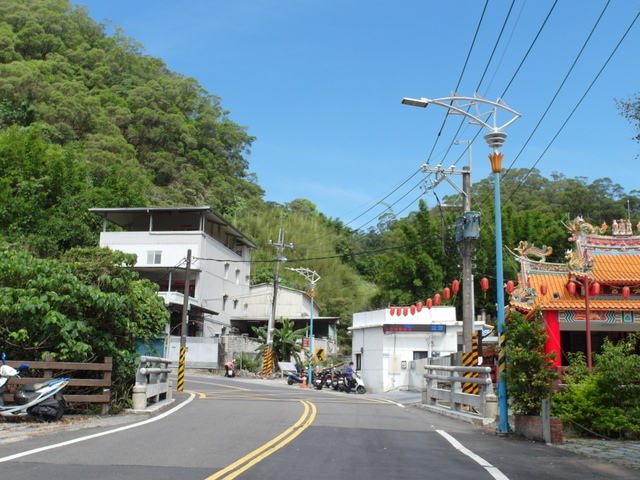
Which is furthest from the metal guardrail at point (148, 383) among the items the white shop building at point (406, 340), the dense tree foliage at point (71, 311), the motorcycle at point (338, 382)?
the white shop building at point (406, 340)

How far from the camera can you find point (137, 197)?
185 feet

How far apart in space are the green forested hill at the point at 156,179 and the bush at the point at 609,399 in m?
30.6

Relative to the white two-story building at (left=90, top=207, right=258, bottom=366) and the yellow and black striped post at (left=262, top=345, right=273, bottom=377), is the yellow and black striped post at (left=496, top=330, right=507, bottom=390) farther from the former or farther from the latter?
the white two-story building at (left=90, top=207, right=258, bottom=366)

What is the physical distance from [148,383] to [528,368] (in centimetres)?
850

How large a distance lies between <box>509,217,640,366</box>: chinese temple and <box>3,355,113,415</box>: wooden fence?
15.1 meters

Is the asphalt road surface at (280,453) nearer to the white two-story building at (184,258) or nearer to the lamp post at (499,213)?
the lamp post at (499,213)

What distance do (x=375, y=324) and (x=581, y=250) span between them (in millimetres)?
15499

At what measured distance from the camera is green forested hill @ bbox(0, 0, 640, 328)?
49.2 m

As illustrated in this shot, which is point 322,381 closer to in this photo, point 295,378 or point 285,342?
point 295,378

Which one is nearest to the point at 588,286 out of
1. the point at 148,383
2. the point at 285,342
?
the point at 148,383

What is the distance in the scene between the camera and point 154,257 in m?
48.7

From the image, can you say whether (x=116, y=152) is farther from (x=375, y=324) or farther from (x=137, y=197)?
(x=375, y=324)

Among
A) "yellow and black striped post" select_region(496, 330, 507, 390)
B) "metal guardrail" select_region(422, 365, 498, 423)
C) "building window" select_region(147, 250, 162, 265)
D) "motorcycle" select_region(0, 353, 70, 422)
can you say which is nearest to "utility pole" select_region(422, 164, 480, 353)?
"metal guardrail" select_region(422, 365, 498, 423)

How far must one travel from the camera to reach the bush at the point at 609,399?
12.2 metres
